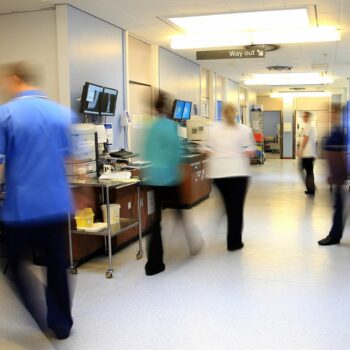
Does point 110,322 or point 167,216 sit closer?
point 110,322

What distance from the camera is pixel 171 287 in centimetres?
377

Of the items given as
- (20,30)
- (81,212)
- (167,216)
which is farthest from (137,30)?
(81,212)

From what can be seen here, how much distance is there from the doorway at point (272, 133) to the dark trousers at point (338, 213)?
1471 cm

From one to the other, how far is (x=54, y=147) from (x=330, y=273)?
2.79 metres

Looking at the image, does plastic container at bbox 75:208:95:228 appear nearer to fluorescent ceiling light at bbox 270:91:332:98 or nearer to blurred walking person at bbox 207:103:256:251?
blurred walking person at bbox 207:103:256:251

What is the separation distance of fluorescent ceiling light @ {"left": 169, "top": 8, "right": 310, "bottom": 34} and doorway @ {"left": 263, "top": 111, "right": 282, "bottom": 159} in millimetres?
13121

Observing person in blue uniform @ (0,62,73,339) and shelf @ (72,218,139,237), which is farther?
shelf @ (72,218,139,237)

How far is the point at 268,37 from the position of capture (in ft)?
22.1

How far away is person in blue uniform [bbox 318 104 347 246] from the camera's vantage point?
15.6ft

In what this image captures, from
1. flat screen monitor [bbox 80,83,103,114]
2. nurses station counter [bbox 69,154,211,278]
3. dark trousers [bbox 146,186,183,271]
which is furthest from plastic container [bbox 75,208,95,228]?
flat screen monitor [bbox 80,83,103,114]

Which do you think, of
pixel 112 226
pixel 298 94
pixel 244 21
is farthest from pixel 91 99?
pixel 298 94

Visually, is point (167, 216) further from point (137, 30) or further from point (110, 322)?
point (110, 322)

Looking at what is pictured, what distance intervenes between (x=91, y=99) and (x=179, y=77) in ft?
12.8

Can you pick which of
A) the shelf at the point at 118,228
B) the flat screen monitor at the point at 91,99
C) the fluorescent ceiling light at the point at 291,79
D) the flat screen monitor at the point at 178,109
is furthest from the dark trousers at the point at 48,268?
the fluorescent ceiling light at the point at 291,79
